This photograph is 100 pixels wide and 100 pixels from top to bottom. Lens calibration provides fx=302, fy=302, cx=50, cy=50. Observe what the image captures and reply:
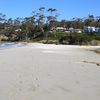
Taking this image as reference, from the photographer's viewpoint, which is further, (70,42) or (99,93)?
(70,42)

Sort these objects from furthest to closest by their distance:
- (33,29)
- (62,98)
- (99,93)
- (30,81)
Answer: (33,29) → (30,81) → (99,93) → (62,98)

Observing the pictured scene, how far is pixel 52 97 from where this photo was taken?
8.53 metres

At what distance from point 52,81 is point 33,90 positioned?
198 cm

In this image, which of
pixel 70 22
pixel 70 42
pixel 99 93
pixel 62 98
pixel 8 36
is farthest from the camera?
pixel 70 22

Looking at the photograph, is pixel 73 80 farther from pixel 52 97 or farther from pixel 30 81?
pixel 52 97

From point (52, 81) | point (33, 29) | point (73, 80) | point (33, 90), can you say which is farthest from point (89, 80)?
point (33, 29)

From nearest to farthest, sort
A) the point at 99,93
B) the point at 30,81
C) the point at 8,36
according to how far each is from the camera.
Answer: the point at 99,93
the point at 30,81
the point at 8,36

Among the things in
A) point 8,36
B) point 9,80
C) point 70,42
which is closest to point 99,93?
point 9,80

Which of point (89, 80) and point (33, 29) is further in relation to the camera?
point (33, 29)

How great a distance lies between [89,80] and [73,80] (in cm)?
61

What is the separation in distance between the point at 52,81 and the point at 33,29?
9184cm

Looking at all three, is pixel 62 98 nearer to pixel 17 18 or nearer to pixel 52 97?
pixel 52 97

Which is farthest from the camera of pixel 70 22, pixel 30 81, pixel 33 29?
pixel 70 22

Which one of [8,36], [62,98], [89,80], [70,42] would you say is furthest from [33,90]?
[8,36]
